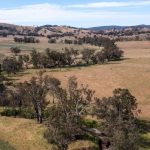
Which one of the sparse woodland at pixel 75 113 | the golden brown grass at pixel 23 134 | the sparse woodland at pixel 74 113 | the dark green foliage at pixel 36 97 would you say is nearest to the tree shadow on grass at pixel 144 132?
the sparse woodland at pixel 75 113

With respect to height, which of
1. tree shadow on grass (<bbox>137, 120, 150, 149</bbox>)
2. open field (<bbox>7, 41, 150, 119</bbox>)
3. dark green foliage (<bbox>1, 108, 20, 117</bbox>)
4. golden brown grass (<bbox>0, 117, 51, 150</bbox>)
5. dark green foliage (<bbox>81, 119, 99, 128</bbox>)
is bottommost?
open field (<bbox>7, 41, 150, 119</bbox>)

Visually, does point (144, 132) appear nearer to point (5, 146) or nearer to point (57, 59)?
point (5, 146)

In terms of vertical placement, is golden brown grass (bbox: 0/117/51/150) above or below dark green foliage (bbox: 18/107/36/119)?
above

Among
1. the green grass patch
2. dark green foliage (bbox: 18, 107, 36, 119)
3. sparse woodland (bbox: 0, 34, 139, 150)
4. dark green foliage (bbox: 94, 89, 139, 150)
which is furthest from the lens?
dark green foliage (bbox: 18, 107, 36, 119)

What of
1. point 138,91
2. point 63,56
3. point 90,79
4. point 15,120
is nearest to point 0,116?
point 15,120

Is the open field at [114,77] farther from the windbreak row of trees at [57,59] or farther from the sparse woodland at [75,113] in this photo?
the sparse woodland at [75,113]

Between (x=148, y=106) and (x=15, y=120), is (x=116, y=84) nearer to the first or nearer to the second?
(x=148, y=106)

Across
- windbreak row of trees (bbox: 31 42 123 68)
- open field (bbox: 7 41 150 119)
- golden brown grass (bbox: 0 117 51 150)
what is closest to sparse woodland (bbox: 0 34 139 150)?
golden brown grass (bbox: 0 117 51 150)

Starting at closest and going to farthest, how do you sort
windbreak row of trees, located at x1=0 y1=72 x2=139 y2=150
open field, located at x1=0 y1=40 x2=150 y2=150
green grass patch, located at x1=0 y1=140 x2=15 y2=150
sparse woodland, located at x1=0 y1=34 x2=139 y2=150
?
sparse woodland, located at x1=0 y1=34 x2=139 y2=150, windbreak row of trees, located at x1=0 y1=72 x2=139 y2=150, green grass patch, located at x1=0 y1=140 x2=15 y2=150, open field, located at x1=0 y1=40 x2=150 y2=150

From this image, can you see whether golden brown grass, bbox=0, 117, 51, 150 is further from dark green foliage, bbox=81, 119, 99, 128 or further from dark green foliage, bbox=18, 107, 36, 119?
dark green foliage, bbox=81, 119, 99, 128
